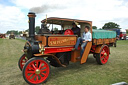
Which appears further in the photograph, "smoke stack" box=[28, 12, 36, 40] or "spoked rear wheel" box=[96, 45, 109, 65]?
"spoked rear wheel" box=[96, 45, 109, 65]

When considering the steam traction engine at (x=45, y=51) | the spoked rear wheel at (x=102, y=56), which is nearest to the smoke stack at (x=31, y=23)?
the steam traction engine at (x=45, y=51)

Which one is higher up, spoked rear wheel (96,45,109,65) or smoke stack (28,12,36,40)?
smoke stack (28,12,36,40)

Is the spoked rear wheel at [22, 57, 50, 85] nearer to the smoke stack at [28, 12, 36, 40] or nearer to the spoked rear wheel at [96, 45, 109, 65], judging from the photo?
the smoke stack at [28, 12, 36, 40]

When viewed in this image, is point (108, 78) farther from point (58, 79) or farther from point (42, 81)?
point (42, 81)

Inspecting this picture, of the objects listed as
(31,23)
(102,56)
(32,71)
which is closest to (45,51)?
(32,71)

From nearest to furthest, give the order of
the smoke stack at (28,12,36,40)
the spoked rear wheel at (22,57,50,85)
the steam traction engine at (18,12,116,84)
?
the spoked rear wheel at (22,57,50,85) < the steam traction engine at (18,12,116,84) < the smoke stack at (28,12,36,40)

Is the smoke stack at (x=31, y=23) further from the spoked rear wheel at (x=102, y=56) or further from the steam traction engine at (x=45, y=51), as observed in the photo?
the spoked rear wheel at (x=102, y=56)

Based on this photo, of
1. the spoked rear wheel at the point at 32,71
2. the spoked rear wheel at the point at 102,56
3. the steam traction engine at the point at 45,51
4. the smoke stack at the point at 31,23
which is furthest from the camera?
the spoked rear wheel at the point at 102,56

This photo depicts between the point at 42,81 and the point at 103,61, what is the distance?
3.14 meters

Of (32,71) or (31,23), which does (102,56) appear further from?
(31,23)

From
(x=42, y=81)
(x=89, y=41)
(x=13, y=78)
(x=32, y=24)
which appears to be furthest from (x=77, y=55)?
(x=13, y=78)

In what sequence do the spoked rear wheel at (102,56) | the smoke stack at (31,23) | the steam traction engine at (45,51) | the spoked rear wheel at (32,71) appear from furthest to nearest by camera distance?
the spoked rear wheel at (102,56) < the smoke stack at (31,23) < the steam traction engine at (45,51) < the spoked rear wheel at (32,71)

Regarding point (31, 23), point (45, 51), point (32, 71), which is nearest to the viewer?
point (32, 71)

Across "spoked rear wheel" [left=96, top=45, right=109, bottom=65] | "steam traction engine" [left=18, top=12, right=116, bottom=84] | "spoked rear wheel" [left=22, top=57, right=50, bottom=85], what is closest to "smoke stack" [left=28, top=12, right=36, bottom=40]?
"steam traction engine" [left=18, top=12, right=116, bottom=84]
